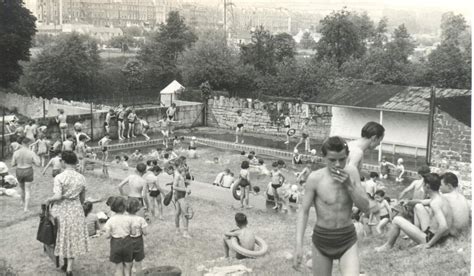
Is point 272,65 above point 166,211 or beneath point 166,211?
above

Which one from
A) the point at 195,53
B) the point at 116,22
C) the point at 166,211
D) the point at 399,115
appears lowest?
the point at 166,211

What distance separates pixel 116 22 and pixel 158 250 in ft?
279

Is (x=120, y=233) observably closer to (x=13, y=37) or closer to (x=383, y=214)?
(x=383, y=214)

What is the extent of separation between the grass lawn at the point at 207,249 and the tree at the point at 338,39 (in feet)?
123

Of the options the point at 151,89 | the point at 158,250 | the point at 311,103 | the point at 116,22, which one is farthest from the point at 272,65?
the point at 116,22

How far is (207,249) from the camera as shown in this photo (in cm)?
1021

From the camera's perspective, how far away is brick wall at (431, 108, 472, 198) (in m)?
13.5

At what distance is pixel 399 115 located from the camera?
78.3 ft

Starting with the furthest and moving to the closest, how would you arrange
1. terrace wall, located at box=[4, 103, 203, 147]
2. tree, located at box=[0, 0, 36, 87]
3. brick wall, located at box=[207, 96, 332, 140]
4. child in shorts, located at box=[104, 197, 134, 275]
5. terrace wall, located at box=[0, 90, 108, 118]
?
tree, located at box=[0, 0, 36, 87] → terrace wall, located at box=[0, 90, 108, 118] → brick wall, located at box=[207, 96, 332, 140] → terrace wall, located at box=[4, 103, 203, 147] → child in shorts, located at box=[104, 197, 134, 275]

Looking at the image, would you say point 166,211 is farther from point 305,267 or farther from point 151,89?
point 151,89

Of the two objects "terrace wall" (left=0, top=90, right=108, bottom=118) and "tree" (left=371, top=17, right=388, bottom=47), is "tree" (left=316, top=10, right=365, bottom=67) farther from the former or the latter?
"terrace wall" (left=0, top=90, right=108, bottom=118)

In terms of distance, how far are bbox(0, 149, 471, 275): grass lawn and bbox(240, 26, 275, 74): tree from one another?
112ft

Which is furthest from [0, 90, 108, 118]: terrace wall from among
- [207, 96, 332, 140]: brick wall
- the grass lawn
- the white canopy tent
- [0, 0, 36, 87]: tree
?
the grass lawn

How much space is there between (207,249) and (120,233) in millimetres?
2959
